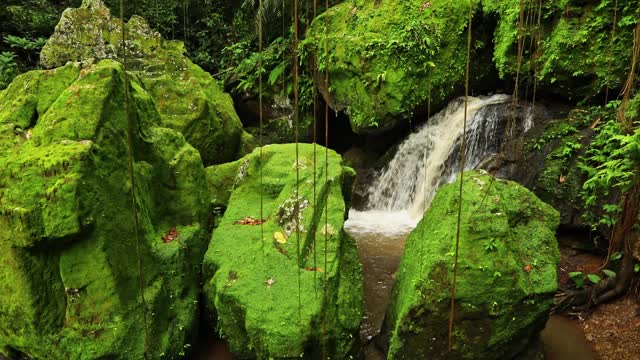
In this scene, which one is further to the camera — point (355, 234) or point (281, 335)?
point (355, 234)

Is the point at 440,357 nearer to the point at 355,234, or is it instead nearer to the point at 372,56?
the point at 355,234

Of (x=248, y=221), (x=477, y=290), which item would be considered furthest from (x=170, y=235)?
(x=477, y=290)

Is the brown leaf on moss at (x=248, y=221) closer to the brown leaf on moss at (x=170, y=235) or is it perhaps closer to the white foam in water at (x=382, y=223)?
the brown leaf on moss at (x=170, y=235)

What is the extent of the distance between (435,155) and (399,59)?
1.89m

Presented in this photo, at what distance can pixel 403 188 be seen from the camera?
8.35 metres

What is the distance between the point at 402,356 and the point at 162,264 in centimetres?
239

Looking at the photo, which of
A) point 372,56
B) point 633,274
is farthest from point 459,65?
point 633,274

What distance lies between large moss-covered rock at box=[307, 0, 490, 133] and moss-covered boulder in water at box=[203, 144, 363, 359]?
12.0ft

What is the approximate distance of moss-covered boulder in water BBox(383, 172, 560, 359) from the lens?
3791 millimetres

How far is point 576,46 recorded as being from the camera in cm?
689

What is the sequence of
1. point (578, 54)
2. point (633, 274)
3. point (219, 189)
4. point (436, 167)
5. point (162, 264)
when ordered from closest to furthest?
point (162, 264), point (633, 274), point (219, 189), point (578, 54), point (436, 167)

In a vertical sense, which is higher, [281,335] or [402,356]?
[281,335]

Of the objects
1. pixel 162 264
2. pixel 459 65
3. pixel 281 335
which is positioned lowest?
pixel 281 335

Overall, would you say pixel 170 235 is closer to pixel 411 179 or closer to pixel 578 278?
pixel 578 278
